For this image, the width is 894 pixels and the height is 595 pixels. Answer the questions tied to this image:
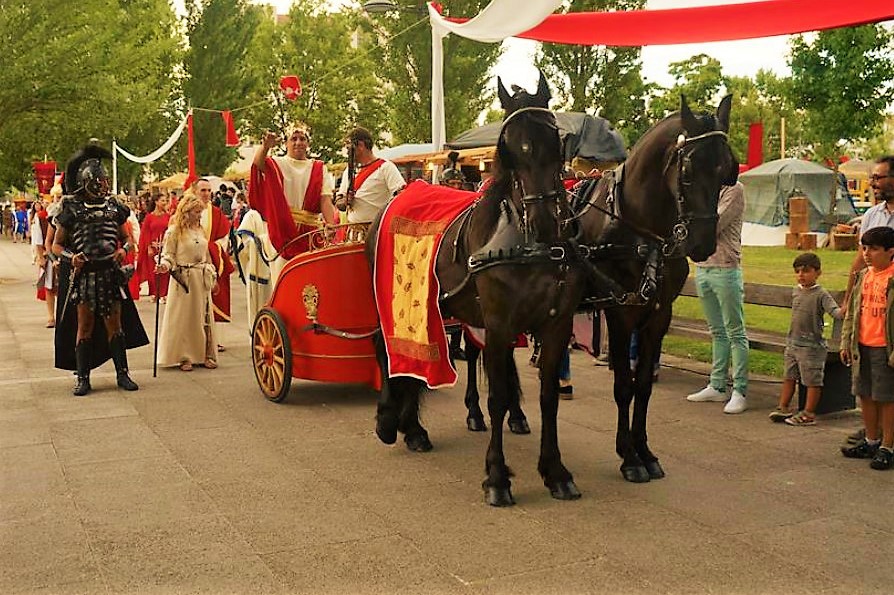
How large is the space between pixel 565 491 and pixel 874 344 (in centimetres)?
224

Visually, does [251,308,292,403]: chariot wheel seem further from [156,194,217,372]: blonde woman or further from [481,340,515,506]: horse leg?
[481,340,515,506]: horse leg

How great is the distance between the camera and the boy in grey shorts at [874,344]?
569 centimetres

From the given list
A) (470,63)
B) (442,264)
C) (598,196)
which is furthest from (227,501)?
(470,63)

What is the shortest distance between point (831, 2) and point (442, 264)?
125 inches

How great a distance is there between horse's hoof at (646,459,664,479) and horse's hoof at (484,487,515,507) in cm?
97

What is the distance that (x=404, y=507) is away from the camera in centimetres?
506

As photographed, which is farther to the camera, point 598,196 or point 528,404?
point 528,404

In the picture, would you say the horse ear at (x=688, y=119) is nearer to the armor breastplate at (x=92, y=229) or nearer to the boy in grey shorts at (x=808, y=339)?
the boy in grey shorts at (x=808, y=339)

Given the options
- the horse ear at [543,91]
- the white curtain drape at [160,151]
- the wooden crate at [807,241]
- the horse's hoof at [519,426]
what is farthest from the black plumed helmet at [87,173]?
the wooden crate at [807,241]

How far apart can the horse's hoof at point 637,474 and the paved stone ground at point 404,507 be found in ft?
0.24

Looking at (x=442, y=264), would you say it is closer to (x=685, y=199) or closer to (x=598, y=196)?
(x=598, y=196)

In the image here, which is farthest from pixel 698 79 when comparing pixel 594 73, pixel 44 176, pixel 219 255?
pixel 219 255

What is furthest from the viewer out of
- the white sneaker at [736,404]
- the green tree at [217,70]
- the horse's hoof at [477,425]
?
the green tree at [217,70]

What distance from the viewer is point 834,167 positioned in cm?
2998
